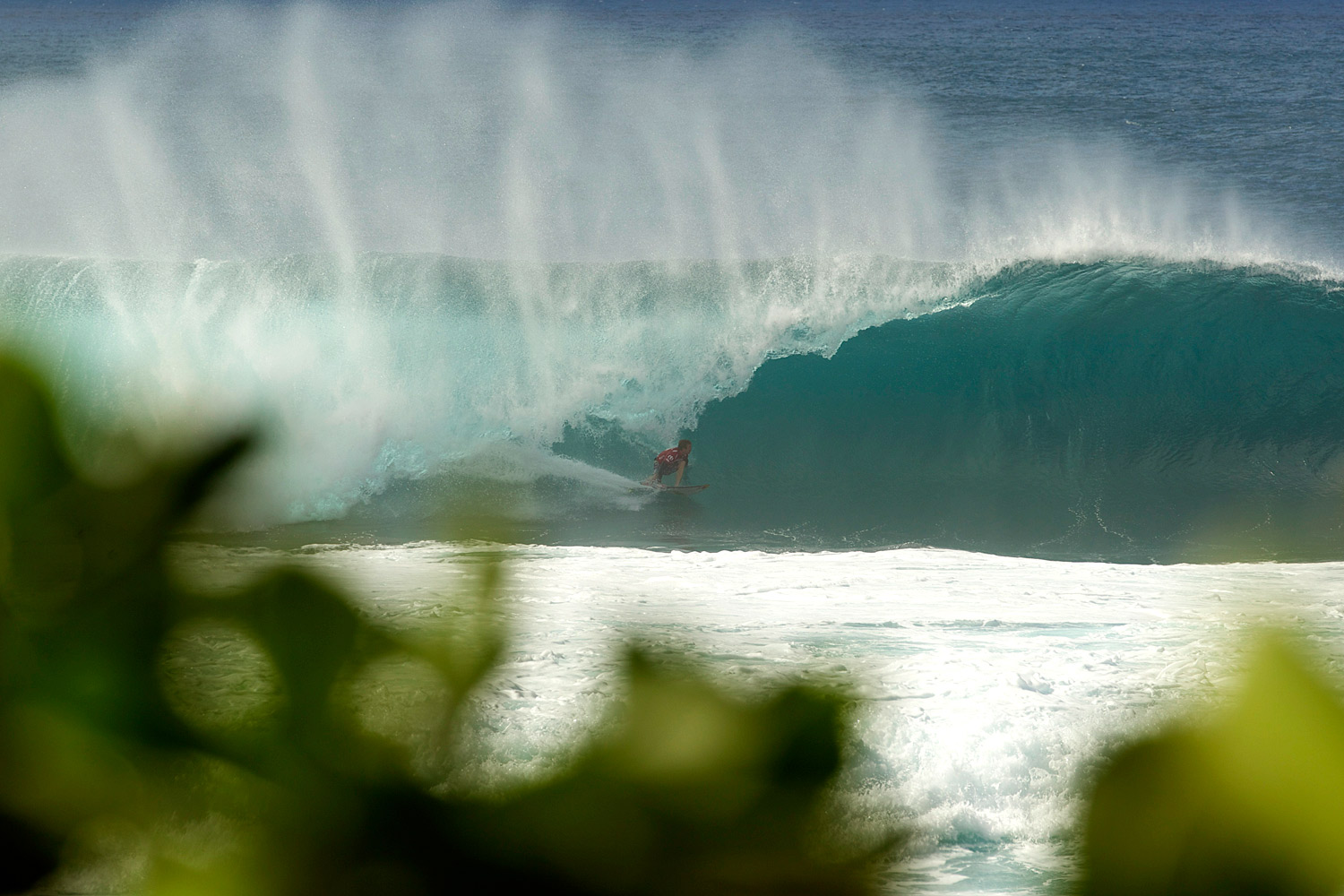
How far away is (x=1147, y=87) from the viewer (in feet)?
125

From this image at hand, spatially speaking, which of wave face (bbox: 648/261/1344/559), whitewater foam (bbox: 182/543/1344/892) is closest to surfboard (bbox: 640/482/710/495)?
wave face (bbox: 648/261/1344/559)

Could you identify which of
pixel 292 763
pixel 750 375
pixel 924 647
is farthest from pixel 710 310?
pixel 292 763

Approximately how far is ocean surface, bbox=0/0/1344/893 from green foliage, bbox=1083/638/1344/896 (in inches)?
0.7

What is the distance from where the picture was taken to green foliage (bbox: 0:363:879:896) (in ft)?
1.34

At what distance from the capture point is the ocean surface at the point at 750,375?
0.76 meters

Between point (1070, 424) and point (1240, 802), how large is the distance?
12929 mm

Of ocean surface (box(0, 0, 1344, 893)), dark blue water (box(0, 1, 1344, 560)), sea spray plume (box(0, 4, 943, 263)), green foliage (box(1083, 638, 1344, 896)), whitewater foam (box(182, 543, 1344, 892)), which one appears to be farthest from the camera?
sea spray plume (box(0, 4, 943, 263))

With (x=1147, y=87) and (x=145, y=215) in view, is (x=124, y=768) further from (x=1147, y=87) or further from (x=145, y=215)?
(x=1147, y=87)

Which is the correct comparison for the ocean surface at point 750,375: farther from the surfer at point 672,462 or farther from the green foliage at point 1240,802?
the surfer at point 672,462

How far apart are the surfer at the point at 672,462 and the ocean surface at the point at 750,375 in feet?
0.70

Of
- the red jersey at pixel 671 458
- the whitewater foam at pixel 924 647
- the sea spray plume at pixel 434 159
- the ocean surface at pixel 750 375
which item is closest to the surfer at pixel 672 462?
the red jersey at pixel 671 458

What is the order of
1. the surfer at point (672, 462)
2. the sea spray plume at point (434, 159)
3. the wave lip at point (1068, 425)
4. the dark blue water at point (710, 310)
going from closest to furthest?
the wave lip at point (1068, 425), the surfer at point (672, 462), the dark blue water at point (710, 310), the sea spray plume at point (434, 159)

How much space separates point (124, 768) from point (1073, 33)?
61936 mm

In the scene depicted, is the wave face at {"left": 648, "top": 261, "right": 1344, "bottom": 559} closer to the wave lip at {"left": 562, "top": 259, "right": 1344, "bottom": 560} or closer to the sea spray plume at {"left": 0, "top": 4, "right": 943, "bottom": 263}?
the wave lip at {"left": 562, "top": 259, "right": 1344, "bottom": 560}
